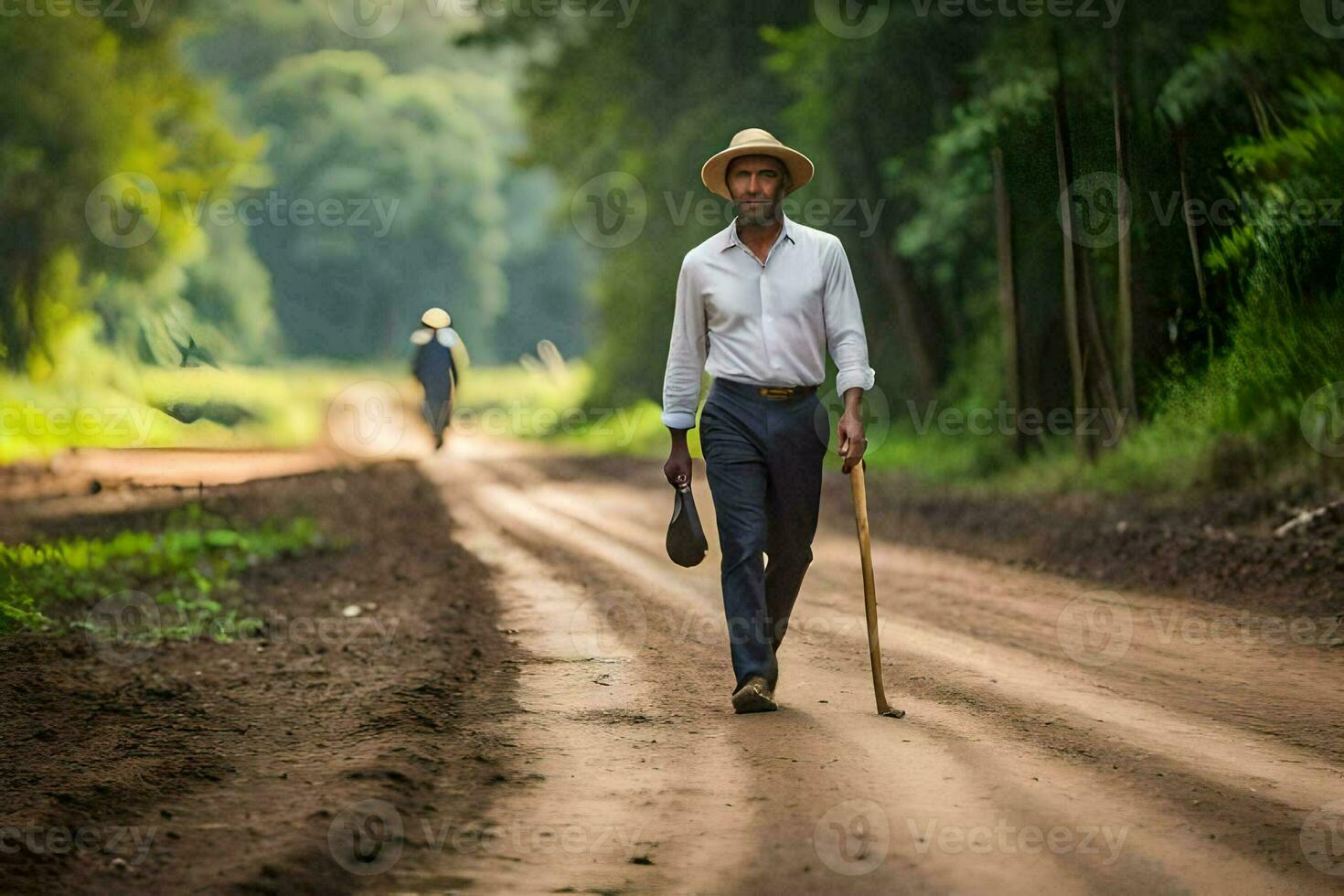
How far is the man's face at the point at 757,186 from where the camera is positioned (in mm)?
5543

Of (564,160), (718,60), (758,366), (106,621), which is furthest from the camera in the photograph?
(564,160)

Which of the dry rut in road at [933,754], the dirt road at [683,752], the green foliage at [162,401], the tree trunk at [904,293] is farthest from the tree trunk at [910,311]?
the dry rut in road at [933,754]

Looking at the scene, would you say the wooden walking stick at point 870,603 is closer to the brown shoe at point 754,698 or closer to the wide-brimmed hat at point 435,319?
the brown shoe at point 754,698

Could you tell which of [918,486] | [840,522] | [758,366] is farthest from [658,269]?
[758,366]

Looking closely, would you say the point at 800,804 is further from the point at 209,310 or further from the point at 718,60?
the point at 718,60

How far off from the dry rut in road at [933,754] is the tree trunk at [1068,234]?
1.78 m

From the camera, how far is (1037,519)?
41.5 feet

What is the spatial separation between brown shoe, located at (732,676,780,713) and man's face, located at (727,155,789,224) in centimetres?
194

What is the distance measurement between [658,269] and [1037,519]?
13556mm

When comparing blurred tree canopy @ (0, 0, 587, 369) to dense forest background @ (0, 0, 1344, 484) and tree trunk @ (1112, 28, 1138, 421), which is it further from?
tree trunk @ (1112, 28, 1138, 421)

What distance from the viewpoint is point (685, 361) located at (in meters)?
5.65

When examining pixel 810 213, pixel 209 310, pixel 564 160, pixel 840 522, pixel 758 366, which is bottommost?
pixel 840 522

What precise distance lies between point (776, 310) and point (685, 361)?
17.9 inches

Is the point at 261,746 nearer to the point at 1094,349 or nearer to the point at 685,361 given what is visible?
the point at 685,361
